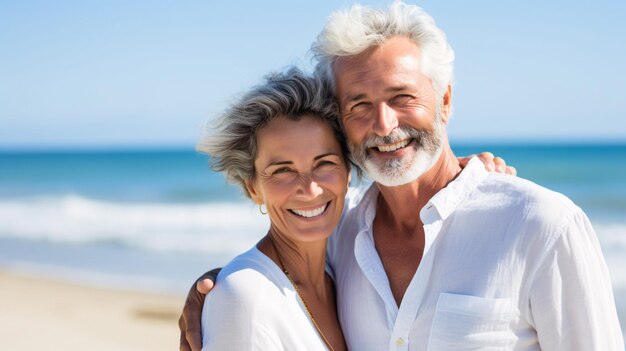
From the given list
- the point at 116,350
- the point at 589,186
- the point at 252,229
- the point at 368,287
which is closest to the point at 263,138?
the point at 368,287

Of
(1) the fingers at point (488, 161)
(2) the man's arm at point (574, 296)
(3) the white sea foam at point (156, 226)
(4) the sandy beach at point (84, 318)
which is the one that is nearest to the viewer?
(2) the man's arm at point (574, 296)

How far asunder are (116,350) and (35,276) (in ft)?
14.5

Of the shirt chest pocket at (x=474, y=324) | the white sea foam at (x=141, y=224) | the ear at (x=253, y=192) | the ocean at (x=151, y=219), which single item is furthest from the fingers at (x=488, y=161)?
the white sea foam at (x=141, y=224)

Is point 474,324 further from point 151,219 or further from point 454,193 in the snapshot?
point 151,219

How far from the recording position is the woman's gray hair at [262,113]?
3.36 meters

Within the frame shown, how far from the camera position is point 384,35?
3.38 meters

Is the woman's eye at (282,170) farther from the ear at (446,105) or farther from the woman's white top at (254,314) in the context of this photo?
the ear at (446,105)

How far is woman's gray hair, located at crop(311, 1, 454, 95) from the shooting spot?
3.38 meters

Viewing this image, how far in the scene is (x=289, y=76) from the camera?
351 cm

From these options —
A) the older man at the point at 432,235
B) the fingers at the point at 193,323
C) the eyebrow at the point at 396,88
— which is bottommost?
the fingers at the point at 193,323

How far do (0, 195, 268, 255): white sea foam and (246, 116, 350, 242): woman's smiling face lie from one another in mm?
10827

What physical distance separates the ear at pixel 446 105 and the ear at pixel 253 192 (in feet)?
3.12

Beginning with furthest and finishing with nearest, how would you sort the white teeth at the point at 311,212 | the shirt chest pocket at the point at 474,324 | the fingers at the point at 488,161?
the fingers at the point at 488,161 → the white teeth at the point at 311,212 → the shirt chest pocket at the point at 474,324

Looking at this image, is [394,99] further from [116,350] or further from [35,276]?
[35,276]
